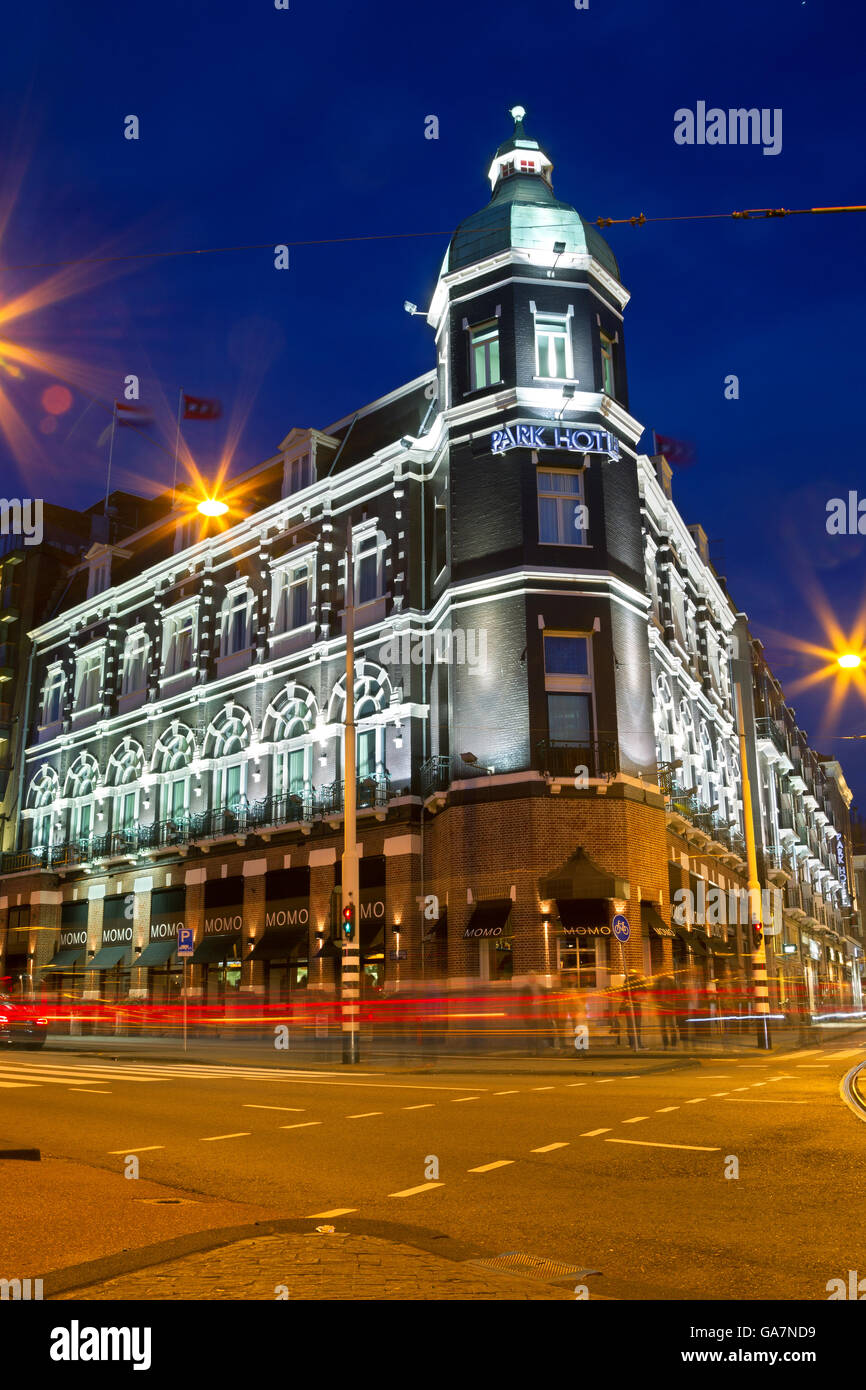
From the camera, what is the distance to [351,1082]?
18.4 meters

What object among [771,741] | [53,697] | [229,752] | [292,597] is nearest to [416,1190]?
[292,597]

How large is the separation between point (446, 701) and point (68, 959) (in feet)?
80.7

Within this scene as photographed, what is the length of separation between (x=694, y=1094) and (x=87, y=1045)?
21.3 m

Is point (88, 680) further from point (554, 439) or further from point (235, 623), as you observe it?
point (554, 439)

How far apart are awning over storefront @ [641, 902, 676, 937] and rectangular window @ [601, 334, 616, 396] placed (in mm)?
15550

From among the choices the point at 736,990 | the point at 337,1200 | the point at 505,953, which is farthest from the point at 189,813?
the point at 337,1200

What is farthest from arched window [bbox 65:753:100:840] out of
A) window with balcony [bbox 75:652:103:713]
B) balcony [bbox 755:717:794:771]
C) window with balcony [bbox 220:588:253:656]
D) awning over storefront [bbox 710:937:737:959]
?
balcony [bbox 755:717:794:771]

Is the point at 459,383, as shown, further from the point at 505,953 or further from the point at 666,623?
the point at 505,953

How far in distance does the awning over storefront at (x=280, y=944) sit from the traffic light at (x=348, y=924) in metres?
13.5

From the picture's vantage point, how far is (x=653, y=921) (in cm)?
3064

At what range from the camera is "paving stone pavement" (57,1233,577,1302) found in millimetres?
4871

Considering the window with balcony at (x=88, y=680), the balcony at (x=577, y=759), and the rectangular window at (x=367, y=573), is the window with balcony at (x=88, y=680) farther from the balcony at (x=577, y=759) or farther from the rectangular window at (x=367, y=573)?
the balcony at (x=577, y=759)

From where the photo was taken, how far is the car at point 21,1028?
2798 cm

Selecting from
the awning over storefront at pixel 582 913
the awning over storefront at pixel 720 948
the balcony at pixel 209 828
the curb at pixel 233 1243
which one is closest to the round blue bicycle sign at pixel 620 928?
the awning over storefront at pixel 582 913
